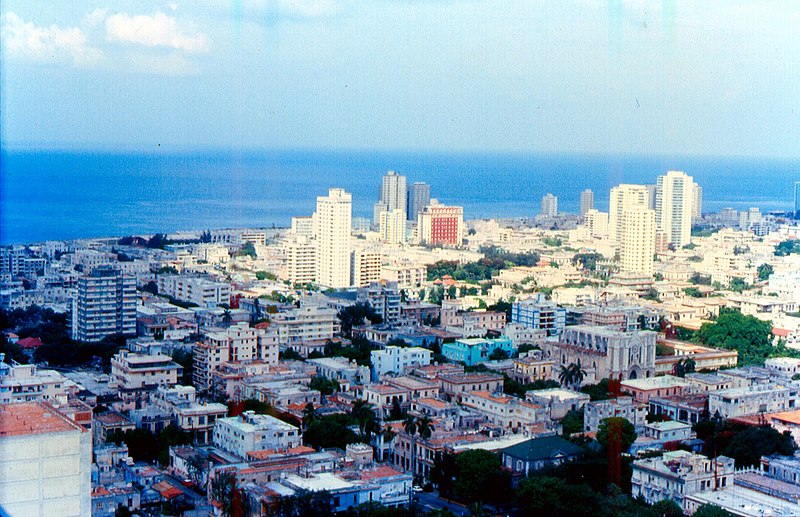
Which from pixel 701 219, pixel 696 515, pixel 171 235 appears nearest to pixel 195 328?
pixel 696 515

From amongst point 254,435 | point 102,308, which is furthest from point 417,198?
point 254,435

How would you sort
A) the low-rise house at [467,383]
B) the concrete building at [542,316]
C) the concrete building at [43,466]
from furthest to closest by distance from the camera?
the concrete building at [542,316]
the low-rise house at [467,383]
the concrete building at [43,466]

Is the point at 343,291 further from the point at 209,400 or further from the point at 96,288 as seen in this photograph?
the point at 209,400

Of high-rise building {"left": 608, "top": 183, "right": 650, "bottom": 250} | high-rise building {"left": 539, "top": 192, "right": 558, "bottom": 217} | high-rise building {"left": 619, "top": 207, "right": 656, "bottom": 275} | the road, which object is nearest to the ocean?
high-rise building {"left": 539, "top": 192, "right": 558, "bottom": 217}

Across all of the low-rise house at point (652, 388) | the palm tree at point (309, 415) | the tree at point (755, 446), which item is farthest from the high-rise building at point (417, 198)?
the tree at point (755, 446)

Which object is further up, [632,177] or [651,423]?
[632,177]

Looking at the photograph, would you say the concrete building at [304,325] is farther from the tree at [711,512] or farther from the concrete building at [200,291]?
the tree at [711,512]

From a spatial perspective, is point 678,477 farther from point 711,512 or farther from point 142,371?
point 142,371
